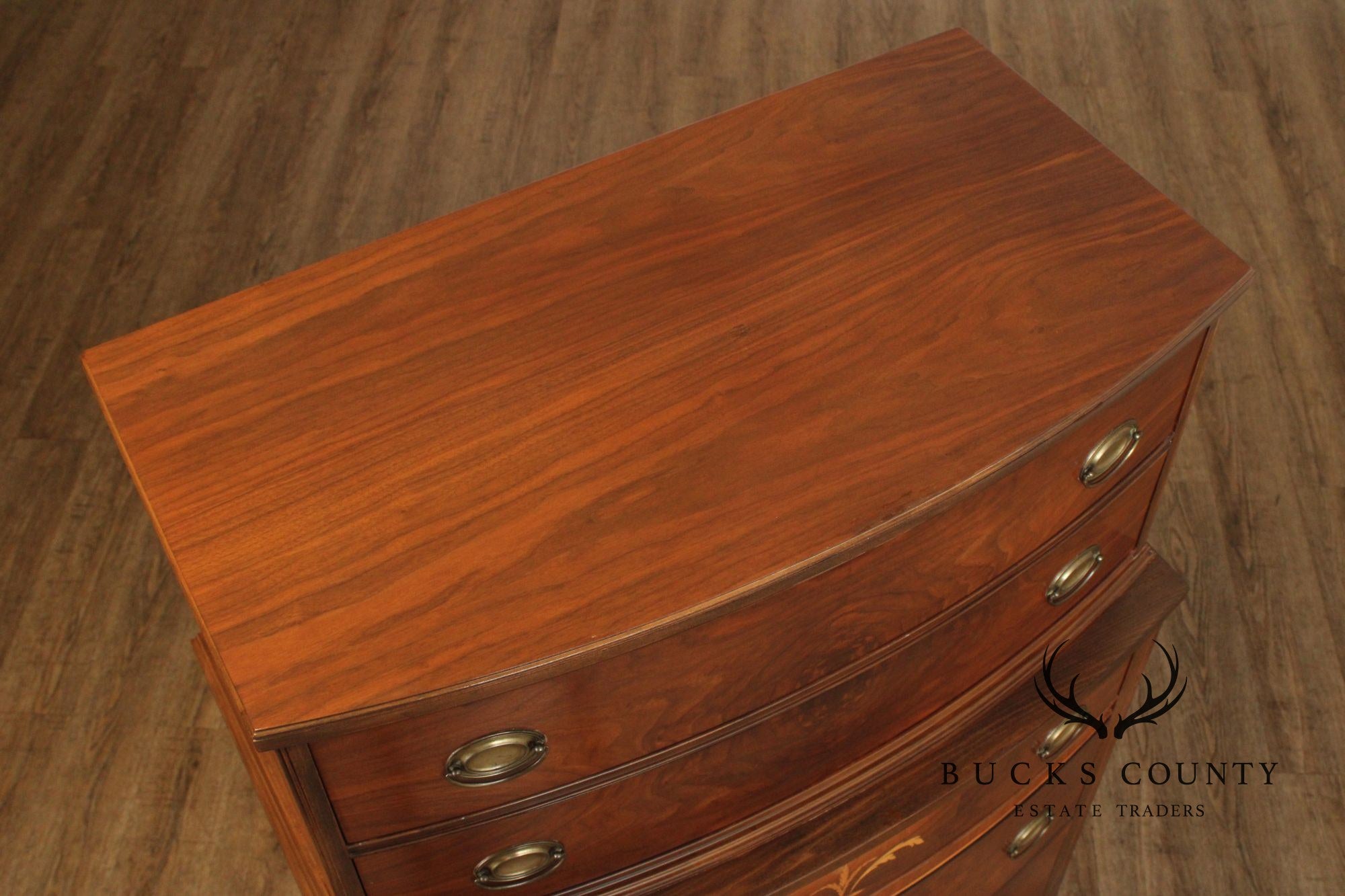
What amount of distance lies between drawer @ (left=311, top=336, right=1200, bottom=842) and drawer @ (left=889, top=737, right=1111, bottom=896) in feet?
1.44

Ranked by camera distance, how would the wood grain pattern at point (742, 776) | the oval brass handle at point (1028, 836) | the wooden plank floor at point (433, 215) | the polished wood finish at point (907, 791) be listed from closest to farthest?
1. the wood grain pattern at point (742, 776)
2. the polished wood finish at point (907, 791)
3. the oval brass handle at point (1028, 836)
4. the wooden plank floor at point (433, 215)

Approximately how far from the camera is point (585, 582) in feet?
3.43

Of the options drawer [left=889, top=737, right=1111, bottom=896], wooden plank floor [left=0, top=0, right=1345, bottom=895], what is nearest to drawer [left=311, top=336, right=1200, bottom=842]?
drawer [left=889, top=737, right=1111, bottom=896]

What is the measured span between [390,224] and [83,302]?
23.2 inches

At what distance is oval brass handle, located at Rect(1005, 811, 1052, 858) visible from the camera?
1647 millimetres

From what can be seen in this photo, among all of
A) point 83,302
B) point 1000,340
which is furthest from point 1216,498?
point 83,302

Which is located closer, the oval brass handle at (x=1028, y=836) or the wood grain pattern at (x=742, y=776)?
the wood grain pattern at (x=742, y=776)

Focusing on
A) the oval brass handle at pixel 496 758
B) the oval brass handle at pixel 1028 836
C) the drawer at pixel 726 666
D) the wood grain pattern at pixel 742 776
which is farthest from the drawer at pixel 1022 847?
the oval brass handle at pixel 496 758

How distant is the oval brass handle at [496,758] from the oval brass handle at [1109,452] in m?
0.55

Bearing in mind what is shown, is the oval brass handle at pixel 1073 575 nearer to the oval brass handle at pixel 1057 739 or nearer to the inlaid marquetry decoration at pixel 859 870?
the oval brass handle at pixel 1057 739

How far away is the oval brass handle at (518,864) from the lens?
120cm

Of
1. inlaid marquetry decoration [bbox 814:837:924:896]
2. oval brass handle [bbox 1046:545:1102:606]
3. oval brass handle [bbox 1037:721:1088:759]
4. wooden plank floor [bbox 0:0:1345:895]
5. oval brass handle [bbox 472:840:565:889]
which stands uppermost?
wooden plank floor [bbox 0:0:1345:895]

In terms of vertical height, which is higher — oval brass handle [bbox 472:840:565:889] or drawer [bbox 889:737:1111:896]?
drawer [bbox 889:737:1111:896]

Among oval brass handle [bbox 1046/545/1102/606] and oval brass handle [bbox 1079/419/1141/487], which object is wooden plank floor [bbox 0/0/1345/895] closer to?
oval brass handle [bbox 1046/545/1102/606]
